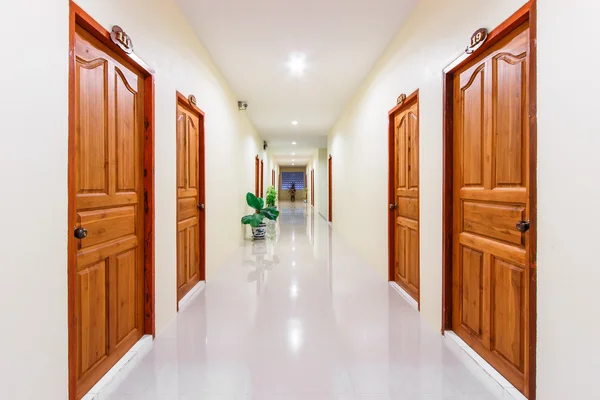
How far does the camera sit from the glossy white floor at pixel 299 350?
192 centimetres

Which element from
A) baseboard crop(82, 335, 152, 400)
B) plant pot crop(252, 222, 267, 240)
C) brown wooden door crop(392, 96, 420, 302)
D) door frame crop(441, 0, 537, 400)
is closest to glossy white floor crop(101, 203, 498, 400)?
baseboard crop(82, 335, 152, 400)

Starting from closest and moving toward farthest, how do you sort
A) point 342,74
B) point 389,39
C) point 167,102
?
point 167,102 → point 389,39 → point 342,74

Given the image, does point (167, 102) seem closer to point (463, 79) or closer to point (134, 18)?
point (134, 18)

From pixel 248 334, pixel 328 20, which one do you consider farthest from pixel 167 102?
pixel 248 334

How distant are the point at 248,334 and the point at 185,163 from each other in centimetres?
194

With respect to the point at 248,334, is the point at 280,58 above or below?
above

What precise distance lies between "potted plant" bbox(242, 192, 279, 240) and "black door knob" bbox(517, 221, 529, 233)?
17.4 ft

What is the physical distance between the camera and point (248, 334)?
2650 millimetres

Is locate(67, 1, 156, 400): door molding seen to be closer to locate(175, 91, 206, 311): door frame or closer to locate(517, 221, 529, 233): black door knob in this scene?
locate(175, 91, 206, 311): door frame

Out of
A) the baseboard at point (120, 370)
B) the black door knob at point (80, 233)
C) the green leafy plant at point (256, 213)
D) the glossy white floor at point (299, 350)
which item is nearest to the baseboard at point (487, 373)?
the glossy white floor at point (299, 350)
